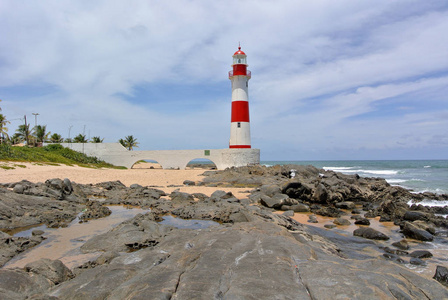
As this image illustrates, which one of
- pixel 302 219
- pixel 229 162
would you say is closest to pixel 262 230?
pixel 302 219

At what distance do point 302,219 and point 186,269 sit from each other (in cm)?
918

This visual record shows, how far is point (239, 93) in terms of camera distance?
3238cm

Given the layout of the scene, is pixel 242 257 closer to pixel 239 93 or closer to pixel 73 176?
pixel 73 176

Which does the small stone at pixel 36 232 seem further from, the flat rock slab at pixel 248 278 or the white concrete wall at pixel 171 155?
the white concrete wall at pixel 171 155

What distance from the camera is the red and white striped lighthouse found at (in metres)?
32.3

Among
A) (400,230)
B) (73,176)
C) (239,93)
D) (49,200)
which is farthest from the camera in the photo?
(239,93)

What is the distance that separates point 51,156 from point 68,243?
26.8 m

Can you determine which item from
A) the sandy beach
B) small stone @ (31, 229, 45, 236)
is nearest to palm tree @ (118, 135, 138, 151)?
the sandy beach

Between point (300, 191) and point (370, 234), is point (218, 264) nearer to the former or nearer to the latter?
point (370, 234)

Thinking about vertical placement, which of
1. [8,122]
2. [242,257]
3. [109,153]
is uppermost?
[8,122]

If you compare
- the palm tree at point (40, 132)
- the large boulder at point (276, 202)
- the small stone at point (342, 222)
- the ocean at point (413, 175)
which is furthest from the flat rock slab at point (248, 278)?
the palm tree at point (40, 132)

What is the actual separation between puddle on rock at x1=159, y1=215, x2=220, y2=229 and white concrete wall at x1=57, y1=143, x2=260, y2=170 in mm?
21071

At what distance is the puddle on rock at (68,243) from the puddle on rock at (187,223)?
5.65 ft

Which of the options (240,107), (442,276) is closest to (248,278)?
(442,276)
